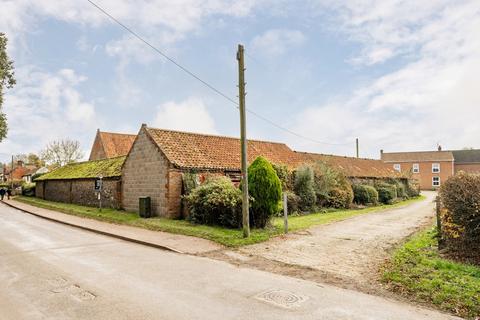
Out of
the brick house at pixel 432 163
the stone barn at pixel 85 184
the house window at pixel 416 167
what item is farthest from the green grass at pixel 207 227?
the house window at pixel 416 167

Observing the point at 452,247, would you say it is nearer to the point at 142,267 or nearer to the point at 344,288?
the point at 344,288

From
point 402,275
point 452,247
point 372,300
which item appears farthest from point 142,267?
point 452,247

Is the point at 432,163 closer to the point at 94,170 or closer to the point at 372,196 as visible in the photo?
the point at 372,196

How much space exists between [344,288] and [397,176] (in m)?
35.0

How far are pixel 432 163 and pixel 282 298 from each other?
6486cm

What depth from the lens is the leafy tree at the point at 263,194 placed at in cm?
1435

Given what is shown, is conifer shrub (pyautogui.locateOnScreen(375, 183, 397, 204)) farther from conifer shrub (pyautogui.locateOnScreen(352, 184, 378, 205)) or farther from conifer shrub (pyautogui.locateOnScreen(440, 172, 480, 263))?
conifer shrub (pyautogui.locateOnScreen(440, 172, 480, 263))

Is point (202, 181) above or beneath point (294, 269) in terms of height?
above

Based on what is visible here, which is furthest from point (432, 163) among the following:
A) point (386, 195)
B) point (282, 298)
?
point (282, 298)

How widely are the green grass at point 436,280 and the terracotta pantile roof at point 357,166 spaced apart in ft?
66.9

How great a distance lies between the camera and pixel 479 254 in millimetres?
9031

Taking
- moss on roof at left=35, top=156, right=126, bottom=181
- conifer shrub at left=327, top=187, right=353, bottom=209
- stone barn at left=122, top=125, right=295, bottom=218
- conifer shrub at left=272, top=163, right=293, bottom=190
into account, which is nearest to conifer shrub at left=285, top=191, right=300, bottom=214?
conifer shrub at left=272, top=163, right=293, bottom=190

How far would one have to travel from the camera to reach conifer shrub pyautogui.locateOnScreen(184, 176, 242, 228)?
14453 millimetres

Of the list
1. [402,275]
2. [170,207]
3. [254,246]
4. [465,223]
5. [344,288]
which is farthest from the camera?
[170,207]
